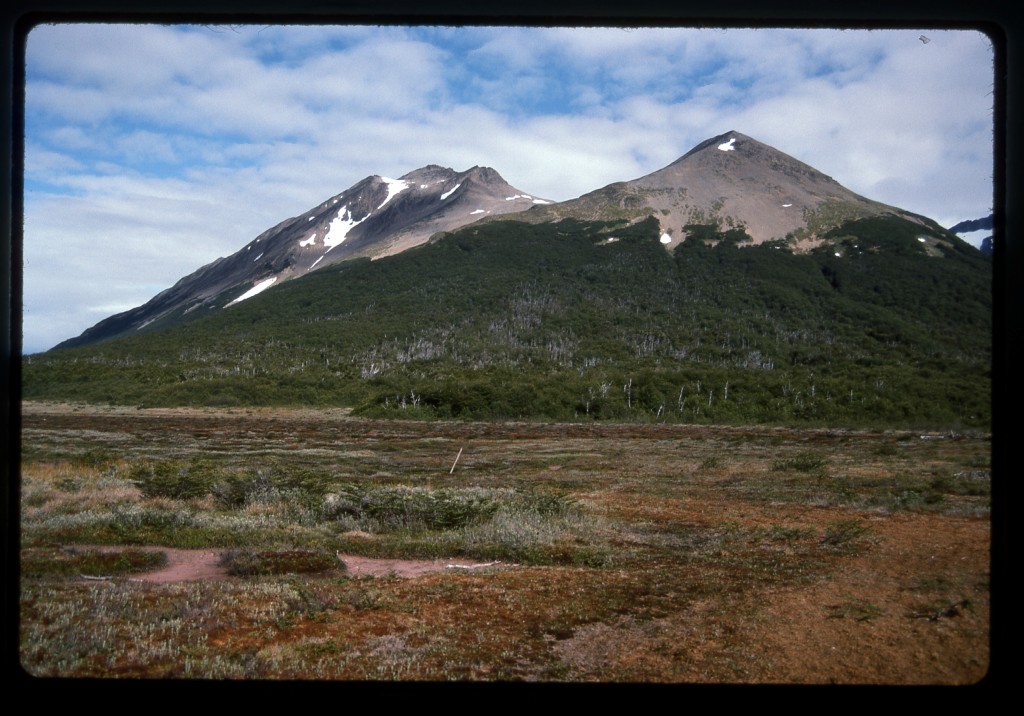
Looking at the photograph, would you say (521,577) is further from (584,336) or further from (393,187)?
(393,187)

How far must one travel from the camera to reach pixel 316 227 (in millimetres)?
173875

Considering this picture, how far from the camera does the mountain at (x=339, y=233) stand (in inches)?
5822

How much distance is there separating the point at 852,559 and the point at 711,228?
310ft

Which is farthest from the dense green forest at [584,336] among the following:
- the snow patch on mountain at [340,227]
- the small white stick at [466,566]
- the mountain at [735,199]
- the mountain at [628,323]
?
the snow patch on mountain at [340,227]

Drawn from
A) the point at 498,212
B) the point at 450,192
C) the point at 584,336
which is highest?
the point at 450,192

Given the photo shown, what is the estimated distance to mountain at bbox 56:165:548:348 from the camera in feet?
485

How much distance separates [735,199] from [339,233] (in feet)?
335

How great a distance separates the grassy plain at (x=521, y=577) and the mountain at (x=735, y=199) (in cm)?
8265

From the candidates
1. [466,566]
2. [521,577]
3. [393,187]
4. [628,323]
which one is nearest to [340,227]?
[393,187]

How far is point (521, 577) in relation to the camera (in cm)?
638

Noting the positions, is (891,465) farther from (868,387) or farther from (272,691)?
(868,387)

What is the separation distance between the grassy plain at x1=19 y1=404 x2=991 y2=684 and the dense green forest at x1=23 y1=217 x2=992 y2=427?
774 cm

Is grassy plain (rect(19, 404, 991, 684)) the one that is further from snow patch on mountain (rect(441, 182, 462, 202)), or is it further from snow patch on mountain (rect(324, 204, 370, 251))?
snow patch on mountain (rect(324, 204, 370, 251))

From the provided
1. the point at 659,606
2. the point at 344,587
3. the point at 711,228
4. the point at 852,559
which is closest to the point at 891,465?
the point at 852,559
